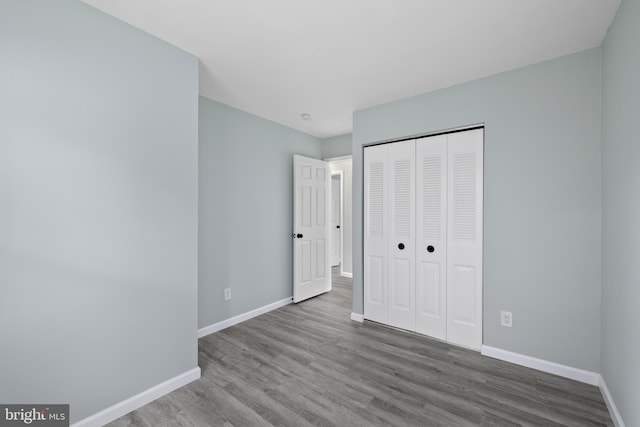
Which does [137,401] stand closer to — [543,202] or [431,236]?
[431,236]

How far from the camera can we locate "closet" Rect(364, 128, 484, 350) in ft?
8.53

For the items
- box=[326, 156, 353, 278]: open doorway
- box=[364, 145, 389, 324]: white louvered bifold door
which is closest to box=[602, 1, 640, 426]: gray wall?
box=[364, 145, 389, 324]: white louvered bifold door

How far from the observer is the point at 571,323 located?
83.5 inches

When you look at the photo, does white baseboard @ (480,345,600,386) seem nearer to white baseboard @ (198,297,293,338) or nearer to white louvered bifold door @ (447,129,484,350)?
white louvered bifold door @ (447,129,484,350)

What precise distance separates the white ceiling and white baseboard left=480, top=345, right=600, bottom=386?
8.21 feet

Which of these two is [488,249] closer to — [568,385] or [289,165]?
[568,385]

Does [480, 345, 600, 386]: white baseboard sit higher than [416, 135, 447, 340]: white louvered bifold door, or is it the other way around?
[416, 135, 447, 340]: white louvered bifold door

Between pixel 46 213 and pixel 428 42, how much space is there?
8.89 feet

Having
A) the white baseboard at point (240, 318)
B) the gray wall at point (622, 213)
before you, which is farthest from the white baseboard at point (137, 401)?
the gray wall at point (622, 213)

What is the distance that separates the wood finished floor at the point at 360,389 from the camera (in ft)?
5.69

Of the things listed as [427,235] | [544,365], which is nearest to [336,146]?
[427,235]

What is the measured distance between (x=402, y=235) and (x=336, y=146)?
2.09 metres
